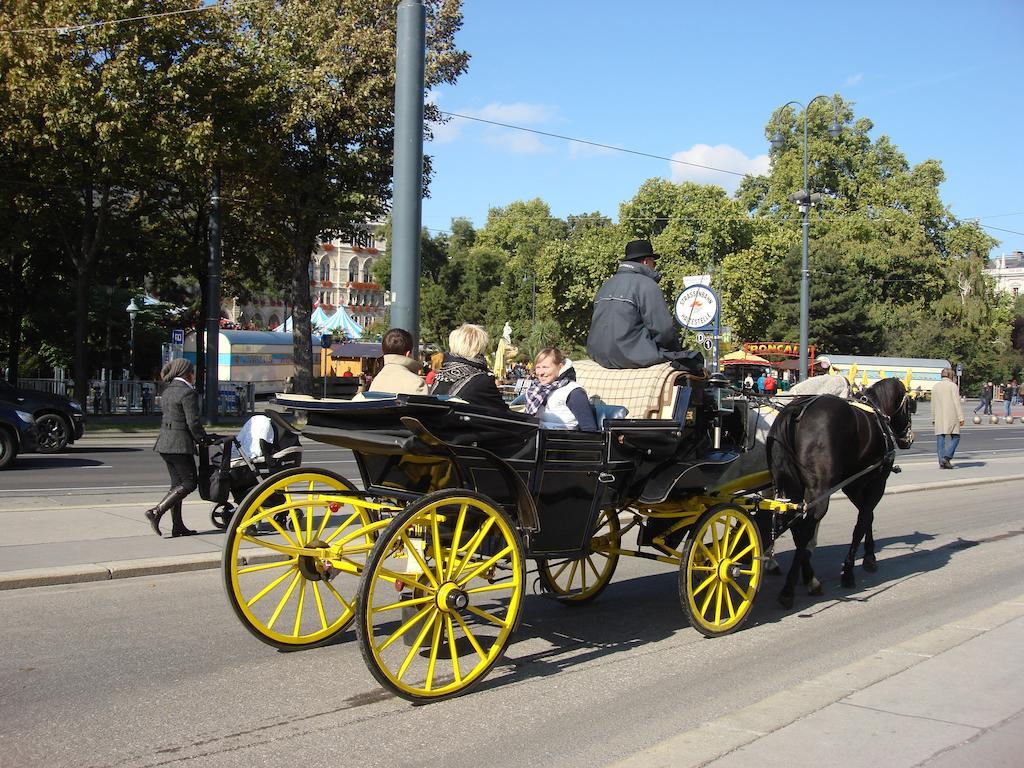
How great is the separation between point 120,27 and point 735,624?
23461 mm

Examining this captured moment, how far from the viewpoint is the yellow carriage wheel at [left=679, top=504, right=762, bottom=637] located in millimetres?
6520

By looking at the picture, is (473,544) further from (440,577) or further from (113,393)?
(113,393)

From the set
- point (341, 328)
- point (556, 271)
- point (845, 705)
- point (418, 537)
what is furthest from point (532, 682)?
point (341, 328)

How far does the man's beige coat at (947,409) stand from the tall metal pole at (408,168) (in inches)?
563

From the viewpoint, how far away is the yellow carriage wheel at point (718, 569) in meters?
6.52

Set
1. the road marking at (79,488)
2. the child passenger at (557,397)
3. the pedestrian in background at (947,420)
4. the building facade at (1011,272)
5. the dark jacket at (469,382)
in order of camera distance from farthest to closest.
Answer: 1. the building facade at (1011,272)
2. the pedestrian in background at (947,420)
3. the road marking at (79,488)
4. the child passenger at (557,397)
5. the dark jacket at (469,382)

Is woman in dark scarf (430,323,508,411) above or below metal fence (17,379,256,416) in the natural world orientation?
above

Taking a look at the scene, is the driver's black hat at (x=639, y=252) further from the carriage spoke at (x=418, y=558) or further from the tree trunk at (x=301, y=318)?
the tree trunk at (x=301, y=318)

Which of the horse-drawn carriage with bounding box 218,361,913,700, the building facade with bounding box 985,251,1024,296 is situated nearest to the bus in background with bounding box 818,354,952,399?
the horse-drawn carriage with bounding box 218,361,913,700

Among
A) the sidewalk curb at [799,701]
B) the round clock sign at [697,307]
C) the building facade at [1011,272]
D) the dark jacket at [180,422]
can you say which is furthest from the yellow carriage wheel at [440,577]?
the building facade at [1011,272]

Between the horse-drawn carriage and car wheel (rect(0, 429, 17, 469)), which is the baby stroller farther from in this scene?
car wheel (rect(0, 429, 17, 469))

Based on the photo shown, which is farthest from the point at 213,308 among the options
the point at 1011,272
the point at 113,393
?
the point at 1011,272

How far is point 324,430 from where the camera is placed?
5.46 metres

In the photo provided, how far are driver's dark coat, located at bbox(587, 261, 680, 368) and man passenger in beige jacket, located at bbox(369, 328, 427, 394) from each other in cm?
124
